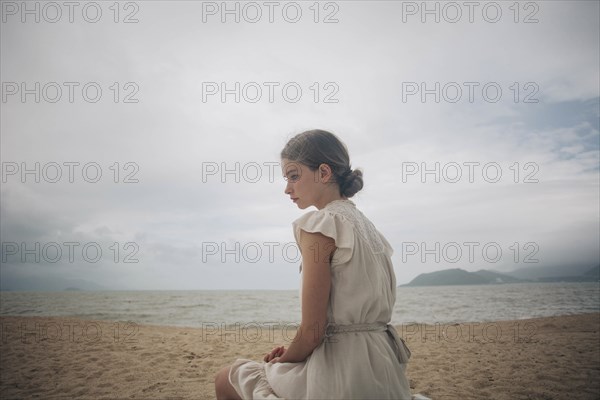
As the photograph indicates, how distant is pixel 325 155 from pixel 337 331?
0.82 metres

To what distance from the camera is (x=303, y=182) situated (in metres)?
1.63

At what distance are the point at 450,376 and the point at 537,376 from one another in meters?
1.21

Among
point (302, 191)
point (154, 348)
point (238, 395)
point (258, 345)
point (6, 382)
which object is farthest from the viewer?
point (258, 345)

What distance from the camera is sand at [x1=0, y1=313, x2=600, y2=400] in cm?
413

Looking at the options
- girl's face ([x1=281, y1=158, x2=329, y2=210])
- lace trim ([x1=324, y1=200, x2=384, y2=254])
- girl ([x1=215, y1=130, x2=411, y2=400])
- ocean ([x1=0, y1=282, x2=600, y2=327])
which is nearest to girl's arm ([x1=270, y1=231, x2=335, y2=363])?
girl ([x1=215, y1=130, x2=411, y2=400])

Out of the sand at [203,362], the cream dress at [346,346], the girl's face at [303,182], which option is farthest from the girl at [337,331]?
the sand at [203,362]

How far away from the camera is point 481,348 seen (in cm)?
→ 672

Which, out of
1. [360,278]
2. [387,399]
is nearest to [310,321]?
[360,278]

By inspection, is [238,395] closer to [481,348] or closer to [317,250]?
[317,250]

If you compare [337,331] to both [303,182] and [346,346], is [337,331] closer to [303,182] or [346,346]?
[346,346]

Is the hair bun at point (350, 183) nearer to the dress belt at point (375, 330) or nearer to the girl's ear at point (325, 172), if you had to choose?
the girl's ear at point (325, 172)

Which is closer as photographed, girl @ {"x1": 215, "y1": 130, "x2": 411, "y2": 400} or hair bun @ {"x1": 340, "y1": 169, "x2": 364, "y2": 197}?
girl @ {"x1": 215, "y1": 130, "x2": 411, "y2": 400}

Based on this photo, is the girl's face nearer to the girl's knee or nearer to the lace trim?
the lace trim

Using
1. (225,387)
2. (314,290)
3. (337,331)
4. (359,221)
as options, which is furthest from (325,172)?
(225,387)
